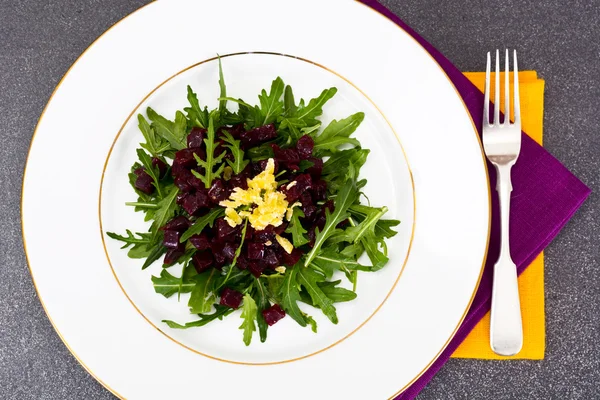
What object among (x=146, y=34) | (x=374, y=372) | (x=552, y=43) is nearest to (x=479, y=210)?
(x=374, y=372)

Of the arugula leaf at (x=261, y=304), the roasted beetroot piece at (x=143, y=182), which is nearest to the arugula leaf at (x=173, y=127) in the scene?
the roasted beetroot piece at (x=143, y=182)

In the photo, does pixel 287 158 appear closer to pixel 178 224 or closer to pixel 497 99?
pixel 178 224

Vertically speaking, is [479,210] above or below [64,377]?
above

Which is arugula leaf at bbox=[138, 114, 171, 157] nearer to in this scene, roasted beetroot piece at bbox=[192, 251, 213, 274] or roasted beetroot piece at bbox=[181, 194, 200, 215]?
roasted beetroot piece at bbox=[181, 194, 200, 215]

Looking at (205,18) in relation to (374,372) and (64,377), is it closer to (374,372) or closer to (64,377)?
(374,372)

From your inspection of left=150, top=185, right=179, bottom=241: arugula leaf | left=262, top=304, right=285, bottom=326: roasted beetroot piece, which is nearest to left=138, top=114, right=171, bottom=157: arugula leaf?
left=150, top=185, right=179, bottom=241: arugula leaf

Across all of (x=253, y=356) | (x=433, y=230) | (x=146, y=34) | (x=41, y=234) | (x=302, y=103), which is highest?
(x=146, y=34)

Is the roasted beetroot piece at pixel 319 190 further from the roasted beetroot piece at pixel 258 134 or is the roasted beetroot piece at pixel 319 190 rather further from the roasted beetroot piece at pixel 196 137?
the roasted beetroot piece at pixel 196 137
